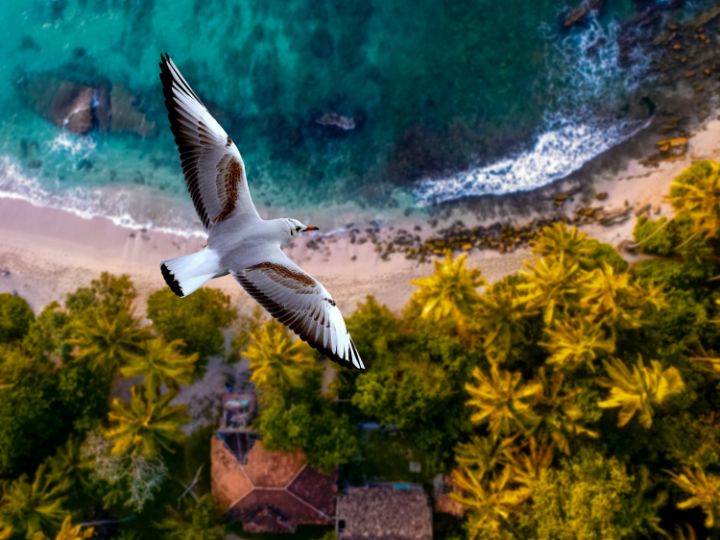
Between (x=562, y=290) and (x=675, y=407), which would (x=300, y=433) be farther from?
(x=675, y=407)

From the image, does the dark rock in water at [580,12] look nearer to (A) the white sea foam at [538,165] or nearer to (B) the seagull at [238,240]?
(A) the white sea foam at [538,165]

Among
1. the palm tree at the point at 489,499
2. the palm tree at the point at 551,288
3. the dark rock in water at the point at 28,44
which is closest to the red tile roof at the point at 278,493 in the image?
the palm tree at the point at 489,499

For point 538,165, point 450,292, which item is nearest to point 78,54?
point 450,292

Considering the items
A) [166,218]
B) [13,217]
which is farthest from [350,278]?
[13,217]

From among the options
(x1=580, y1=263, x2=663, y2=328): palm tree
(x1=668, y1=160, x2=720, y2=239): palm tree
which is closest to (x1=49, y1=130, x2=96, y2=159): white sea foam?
(x1=580, y1=263, x2=663, y2=328): palm tree

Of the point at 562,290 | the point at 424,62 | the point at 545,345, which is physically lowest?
the point at 545,345

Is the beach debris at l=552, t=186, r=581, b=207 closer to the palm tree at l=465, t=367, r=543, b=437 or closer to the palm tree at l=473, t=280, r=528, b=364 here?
the palm tree at l=473, t=280, r=528, b=364
